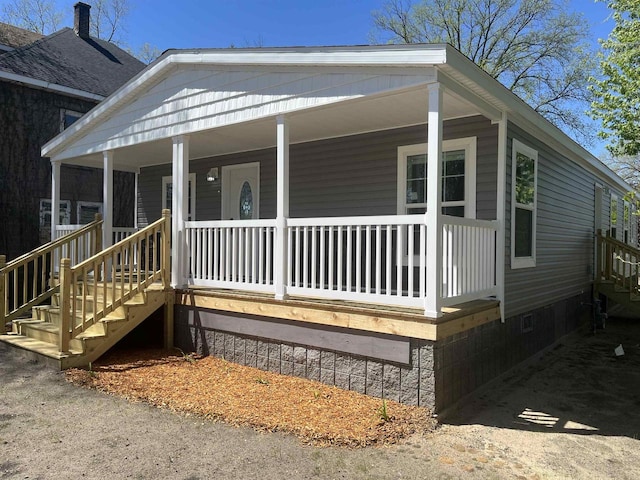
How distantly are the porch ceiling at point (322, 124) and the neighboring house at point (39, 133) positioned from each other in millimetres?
2935

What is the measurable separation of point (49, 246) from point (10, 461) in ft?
15.0

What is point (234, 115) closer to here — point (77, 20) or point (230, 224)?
point (230, 224)

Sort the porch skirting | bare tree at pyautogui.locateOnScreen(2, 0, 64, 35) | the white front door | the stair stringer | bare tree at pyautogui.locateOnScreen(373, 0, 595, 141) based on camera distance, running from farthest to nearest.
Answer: bare tree at pyautogui.locateOnScreen(2, 0, 64, 35) < bare tree at pyautogui.locateOnScreen(373, 0, 595, 141) < the white front door < the stair stringer < the porch skirting

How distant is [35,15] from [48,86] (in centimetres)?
1437

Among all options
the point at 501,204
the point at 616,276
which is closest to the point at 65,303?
the point at 501,204

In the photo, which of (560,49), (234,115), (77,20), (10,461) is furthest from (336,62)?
(560,49)

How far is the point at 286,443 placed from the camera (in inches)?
144

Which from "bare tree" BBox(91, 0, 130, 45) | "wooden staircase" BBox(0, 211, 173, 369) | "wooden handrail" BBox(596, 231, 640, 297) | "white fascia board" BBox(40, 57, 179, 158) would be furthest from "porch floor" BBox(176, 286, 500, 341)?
"bare tree" BBox(91, 0, 130, 45)

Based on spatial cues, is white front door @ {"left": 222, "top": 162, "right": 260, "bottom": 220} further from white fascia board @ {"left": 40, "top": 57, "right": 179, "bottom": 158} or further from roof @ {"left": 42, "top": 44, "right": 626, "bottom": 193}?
white fascia board @ {"left": 40, "top": 57, "right": 179, "bottom": 158}

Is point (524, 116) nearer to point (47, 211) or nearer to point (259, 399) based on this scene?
point (259, 399)

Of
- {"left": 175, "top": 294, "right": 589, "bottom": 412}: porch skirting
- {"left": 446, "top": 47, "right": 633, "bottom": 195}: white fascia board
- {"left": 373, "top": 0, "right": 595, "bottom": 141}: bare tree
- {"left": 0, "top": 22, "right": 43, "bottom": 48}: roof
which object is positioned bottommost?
{"left": 175, "top": 294, "right": 589, "bottom": 412}: porch skirting

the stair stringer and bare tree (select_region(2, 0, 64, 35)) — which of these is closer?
the stair stringer

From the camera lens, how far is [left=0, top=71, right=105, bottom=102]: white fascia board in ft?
34.8

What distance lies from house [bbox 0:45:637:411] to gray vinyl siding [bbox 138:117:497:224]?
0.9 inches
